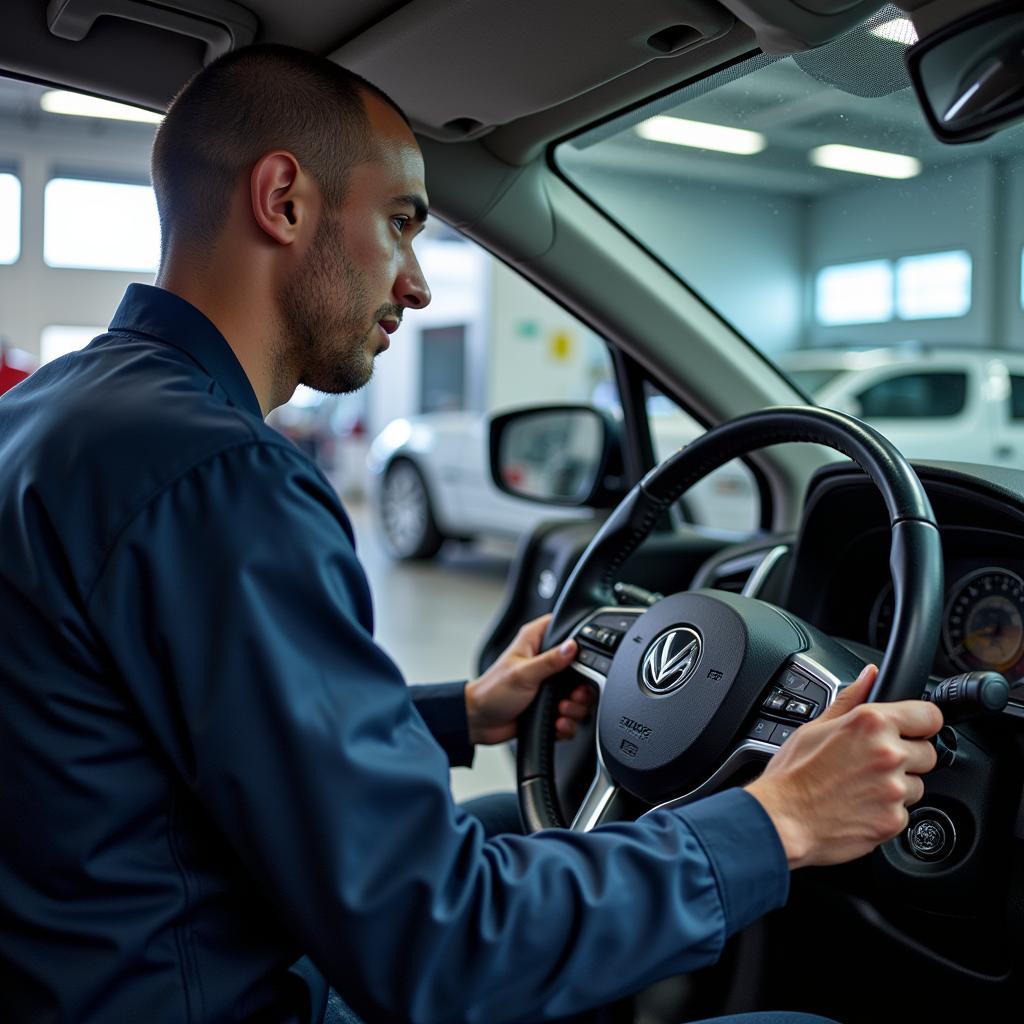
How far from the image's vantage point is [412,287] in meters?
1.21

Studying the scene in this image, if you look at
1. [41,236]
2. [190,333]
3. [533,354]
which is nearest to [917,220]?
[190,333]

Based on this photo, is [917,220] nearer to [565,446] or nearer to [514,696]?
[514,696]

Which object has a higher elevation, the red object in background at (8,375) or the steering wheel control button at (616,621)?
the red object in background at (8,375)

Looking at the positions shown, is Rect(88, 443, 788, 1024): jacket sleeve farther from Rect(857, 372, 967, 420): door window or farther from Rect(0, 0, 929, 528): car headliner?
Rect(857, 372, 967, 420): door window

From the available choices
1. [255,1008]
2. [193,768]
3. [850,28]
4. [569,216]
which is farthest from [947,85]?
[255,1008]

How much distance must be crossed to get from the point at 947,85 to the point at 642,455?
1.14 metres

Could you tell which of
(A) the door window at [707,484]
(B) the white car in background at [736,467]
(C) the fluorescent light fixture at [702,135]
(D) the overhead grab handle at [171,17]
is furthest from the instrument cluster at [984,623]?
(D) the overhead grab handle at [171,17]

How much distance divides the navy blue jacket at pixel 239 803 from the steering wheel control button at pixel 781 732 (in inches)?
7.1

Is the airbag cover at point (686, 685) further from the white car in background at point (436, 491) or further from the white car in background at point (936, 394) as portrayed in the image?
the white car in background at point (436, 491)

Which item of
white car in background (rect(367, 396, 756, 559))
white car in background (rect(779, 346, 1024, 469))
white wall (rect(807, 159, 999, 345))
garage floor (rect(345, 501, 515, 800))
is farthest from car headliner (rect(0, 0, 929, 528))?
white car in background (rect(367, 396, 756, 559))

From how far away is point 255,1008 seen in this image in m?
0.87

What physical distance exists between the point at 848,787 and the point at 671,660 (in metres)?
0.34

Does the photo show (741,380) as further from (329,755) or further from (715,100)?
(329,755)

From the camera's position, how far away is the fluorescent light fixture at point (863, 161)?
170 cm
